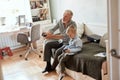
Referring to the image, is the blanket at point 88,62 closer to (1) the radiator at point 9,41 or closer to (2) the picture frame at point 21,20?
(2) the picture frame at point 21,20

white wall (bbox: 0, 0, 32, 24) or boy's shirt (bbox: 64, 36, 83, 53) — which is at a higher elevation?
white wall (bbox: 0, 0, 32, 24)

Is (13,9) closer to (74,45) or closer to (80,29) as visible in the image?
(80,29)

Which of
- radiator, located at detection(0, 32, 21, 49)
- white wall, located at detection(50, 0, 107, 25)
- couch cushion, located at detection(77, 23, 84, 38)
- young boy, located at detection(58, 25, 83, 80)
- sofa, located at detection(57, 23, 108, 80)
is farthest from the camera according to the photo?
radiator, located at detection(0, 32, 21, 49)

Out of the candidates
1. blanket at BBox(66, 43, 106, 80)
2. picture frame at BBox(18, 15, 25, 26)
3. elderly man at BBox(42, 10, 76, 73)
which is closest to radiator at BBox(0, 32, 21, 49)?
picture frame at BBox(18, 15, 25, 26)

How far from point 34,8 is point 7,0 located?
76 cm

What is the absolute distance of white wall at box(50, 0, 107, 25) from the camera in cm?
366

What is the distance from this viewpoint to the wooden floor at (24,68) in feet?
11.4

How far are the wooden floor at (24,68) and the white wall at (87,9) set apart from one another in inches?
53.9

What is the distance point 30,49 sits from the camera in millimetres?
4773

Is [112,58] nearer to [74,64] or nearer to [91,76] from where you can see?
[91,76]

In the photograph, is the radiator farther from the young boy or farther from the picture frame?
the young boy

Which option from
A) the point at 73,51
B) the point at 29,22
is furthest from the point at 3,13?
the point at 73,51

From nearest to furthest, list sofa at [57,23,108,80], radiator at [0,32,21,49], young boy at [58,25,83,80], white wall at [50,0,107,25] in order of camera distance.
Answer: sofa at [57,23,108,80] → young boy at [58,25,83,80] → white wall at [50,0,107,25] → radiator at [0,32,21,49]

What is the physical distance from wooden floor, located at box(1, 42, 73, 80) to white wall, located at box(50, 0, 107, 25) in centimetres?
137
